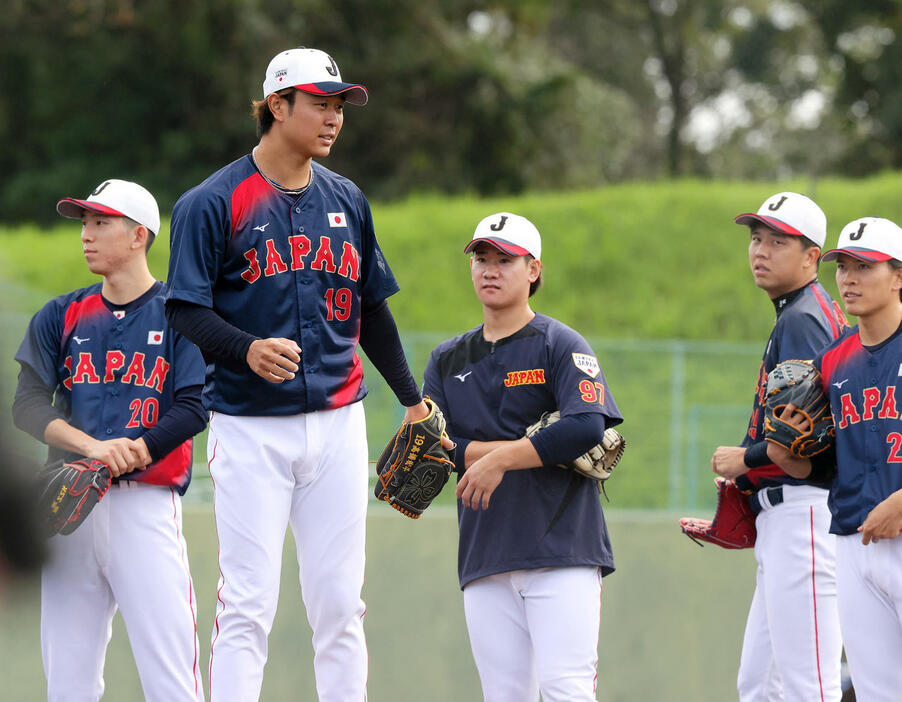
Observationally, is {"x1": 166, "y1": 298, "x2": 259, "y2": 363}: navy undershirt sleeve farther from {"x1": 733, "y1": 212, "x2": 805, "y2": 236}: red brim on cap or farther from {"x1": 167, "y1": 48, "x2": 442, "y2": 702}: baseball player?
{"x1": 733, "y1": 212, "x2": 805, "y2": 236}: red brim on cap

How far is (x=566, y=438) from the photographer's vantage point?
3.89 m

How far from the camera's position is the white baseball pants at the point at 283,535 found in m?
3.46

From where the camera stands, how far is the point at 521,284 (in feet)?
14.0

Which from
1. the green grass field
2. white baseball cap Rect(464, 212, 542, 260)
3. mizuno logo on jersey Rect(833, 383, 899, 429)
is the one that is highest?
white baseball cap Rect(464, 212, 542, 260)

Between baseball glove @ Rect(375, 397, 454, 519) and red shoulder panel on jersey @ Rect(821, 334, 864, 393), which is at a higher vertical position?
red shoulder panel on jersey @ Rect(821, 334, 864, 393)

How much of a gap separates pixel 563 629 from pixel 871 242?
1693 millimetres

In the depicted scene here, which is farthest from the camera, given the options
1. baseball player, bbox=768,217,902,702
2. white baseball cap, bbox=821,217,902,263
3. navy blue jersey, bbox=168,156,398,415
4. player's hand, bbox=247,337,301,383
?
white baseball cap, bbox=821,217,902,263

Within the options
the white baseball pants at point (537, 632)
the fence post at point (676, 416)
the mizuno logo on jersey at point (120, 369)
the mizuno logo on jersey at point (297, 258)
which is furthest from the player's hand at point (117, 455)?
the fence post at point (676, 416)

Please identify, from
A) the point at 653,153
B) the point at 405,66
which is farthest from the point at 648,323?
the point at 653,153

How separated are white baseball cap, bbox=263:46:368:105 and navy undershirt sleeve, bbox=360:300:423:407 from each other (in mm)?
725

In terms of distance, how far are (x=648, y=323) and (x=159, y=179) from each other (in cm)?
1004

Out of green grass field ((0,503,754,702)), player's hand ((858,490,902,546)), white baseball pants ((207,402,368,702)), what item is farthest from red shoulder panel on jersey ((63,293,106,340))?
player's hand ((858,490,902,546))

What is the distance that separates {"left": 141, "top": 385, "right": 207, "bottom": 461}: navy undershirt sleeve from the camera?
4000 millimetres

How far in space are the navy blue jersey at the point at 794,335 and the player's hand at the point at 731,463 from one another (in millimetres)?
43
